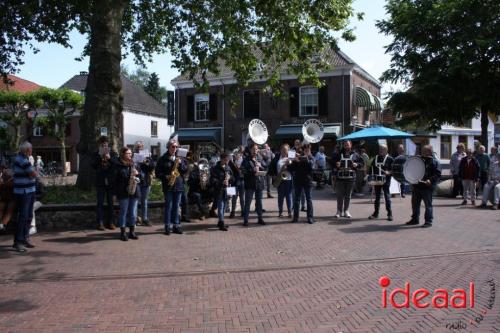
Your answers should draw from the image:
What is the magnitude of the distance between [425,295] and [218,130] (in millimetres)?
28566

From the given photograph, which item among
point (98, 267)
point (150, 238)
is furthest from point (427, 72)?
point (98, 267)

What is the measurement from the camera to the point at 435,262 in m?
6.84

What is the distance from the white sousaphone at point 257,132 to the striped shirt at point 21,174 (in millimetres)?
5935

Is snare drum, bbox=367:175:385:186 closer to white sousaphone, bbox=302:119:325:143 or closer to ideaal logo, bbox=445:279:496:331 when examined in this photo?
white sousaphone, bbox=302:119:325:143

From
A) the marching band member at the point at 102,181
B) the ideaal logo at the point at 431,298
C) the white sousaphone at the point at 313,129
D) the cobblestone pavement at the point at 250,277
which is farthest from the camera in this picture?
the white sousaphone at the point at 313,129

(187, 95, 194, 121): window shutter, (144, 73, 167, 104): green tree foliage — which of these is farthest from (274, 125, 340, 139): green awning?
(144, 73, 167, 104): green tree foliage

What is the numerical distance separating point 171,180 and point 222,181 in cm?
129

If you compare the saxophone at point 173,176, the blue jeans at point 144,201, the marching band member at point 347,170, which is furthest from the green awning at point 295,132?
the saxophone at point 173,176

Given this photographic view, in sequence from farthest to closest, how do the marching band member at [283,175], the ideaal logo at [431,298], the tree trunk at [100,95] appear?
1. the tree trunk at [100,95]
2. the marching band member at [283,175]
3. the ideaal logo at [431,298]

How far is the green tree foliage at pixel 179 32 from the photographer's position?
11547 millimetres

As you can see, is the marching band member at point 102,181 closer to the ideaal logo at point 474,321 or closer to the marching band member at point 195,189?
the marching band member at point 195,189

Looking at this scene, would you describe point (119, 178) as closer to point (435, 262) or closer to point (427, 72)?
point (435, 262)

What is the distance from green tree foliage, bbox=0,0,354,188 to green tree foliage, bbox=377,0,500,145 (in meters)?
10.4

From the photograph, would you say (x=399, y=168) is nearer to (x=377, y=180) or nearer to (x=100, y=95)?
(x=377, y=180)
